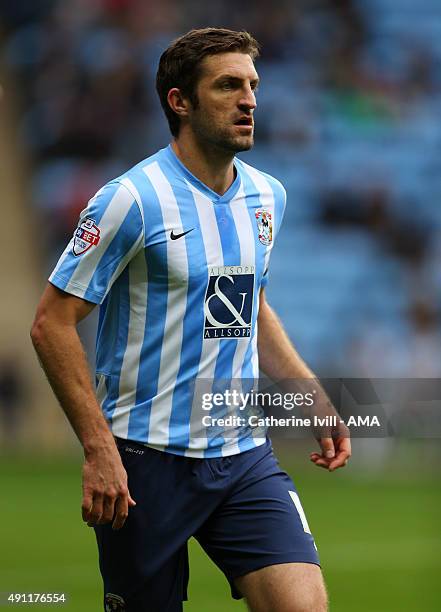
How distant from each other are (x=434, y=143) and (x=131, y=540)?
48.3ft

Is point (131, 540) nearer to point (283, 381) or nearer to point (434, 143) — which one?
point (283, 381)

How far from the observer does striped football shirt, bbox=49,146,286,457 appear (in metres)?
3.97

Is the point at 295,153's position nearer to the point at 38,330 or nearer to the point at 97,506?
the point at 38,330

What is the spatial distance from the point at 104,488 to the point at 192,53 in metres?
1.42

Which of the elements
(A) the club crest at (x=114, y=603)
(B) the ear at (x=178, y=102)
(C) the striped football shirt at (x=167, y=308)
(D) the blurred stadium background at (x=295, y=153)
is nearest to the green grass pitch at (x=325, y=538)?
(D) the blurred stadium background at (x=295, y=153)

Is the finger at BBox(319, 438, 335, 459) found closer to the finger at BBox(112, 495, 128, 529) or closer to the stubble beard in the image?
the finger at BBox(112, 495, 128, 529)

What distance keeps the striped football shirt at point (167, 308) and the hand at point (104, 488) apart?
330 mm

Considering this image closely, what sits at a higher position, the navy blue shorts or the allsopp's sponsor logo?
the allsopp's sponsor logo

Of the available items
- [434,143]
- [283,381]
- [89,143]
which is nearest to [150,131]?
[89,143]

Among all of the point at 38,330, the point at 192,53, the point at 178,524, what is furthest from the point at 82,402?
the point at 192,53

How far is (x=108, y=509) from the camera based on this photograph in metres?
3.74

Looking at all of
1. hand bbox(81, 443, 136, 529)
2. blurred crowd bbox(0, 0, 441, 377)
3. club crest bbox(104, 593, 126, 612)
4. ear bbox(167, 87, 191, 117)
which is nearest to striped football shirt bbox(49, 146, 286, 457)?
ear bbox(167, 87, 191, 117)

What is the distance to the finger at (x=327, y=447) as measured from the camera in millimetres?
4246

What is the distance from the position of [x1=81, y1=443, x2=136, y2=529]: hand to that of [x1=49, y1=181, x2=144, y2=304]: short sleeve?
1.60 ft
